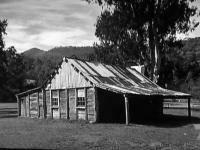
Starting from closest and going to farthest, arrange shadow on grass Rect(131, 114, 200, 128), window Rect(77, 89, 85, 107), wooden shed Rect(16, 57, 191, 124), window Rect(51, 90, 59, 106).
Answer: shadow on grass Rect(131, 114, 200, 128) → wooden shed Rect(16, 57, 191, 124) → window Rect(77, 89, 85, 107) → window Rect(51, 90, 59, 106)

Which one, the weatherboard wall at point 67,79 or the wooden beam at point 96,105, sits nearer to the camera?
the wooden beam at point 96,105

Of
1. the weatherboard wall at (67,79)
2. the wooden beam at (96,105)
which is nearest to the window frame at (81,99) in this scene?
the weatherboard wall at (67,79)

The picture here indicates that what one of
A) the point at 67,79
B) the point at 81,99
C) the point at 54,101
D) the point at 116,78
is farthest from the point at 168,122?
the point at 54,101

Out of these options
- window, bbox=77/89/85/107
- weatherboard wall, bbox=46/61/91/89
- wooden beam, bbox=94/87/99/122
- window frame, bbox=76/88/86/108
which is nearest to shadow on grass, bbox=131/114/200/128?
wooden beam, bbox=94/87/99/122

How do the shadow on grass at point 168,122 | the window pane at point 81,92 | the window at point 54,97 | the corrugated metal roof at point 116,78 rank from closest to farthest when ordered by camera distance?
1. the shadow on grass at point 168,122
2. the corrugated metal roof at point 116,78
3. the window pane at point 81,92
4. the window at point 54,97

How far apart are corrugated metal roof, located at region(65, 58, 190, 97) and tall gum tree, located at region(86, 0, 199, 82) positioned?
4710 mm

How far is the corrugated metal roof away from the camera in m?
26.7

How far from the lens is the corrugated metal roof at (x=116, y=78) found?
26.7 meters

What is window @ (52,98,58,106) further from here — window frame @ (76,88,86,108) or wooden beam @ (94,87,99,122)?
wooden beam @ (94,87,99,122)

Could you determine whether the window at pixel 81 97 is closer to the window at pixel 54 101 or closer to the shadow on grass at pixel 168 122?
the window at pixel 54 101

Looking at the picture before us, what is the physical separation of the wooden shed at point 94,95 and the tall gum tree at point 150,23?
Result: 15.4ft

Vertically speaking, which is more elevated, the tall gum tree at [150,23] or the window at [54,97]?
the tall gum tree at [150,23]

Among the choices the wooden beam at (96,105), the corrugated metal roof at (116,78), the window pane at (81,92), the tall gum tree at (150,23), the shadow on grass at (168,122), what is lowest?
the shadow on grass at (168,122)

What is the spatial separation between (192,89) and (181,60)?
55.5 ft
